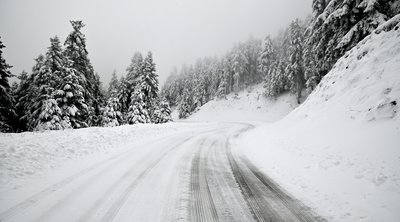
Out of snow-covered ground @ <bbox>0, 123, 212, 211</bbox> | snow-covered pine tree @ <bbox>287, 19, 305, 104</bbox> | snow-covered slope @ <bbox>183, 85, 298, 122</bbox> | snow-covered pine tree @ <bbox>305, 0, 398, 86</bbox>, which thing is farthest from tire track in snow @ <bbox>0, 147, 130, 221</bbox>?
snow-covered pine tree @ <bbox>287, 19, 305, 104</bbox>

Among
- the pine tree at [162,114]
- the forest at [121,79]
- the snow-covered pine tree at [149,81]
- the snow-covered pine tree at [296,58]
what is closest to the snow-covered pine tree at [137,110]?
the forest at [121,79]

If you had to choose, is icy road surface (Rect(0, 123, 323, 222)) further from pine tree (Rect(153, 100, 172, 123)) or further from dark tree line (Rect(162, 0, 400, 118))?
pine tree (Rect(153, 100, 172, 123))

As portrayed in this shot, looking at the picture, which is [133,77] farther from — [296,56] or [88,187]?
[88,187]

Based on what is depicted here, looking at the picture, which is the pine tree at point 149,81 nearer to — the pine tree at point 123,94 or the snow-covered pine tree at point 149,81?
the snow-covered pine tree at point 149,81

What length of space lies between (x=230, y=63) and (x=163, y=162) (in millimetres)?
54462

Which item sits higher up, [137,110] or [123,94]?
[123,94]

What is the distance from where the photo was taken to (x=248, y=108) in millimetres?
46625

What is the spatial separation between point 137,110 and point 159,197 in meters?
21.8

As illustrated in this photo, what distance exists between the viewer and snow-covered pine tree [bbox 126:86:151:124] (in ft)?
78.6

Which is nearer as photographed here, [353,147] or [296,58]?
[353,147]

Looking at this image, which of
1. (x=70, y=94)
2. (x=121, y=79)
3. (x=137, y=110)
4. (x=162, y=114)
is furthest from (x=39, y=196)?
(x=162, y=114)

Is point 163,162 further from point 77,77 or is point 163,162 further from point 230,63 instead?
point 230,63

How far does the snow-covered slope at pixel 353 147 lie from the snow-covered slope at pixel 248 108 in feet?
96.2

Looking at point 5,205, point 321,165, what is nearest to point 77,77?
point 5,205
